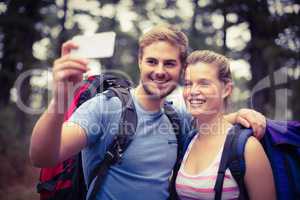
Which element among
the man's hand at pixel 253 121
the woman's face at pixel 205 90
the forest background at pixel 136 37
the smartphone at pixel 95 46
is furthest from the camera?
the forest background at pixel 136 37

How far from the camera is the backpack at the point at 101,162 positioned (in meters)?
2.87

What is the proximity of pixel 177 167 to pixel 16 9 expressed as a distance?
1442 cm

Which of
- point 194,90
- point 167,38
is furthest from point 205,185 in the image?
point 167,38

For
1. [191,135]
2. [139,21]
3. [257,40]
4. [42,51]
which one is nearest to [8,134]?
[42,51]

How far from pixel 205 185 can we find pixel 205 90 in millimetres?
894

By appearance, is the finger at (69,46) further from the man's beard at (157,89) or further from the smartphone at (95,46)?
the man's beard at (157,89)

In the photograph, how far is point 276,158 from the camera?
9.11 feet

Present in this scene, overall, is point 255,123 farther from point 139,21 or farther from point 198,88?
point 139,21

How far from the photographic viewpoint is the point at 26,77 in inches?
635

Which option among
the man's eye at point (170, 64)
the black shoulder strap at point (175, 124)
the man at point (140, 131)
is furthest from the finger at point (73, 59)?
the black shoulder strap at point (175, 124)

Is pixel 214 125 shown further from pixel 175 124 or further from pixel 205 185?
pixel 205 185

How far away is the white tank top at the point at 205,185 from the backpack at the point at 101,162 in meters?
0.58

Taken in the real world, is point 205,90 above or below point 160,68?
below

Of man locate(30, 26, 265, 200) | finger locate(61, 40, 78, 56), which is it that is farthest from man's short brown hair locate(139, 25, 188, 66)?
finger locate(61, 40, 78, 56)
